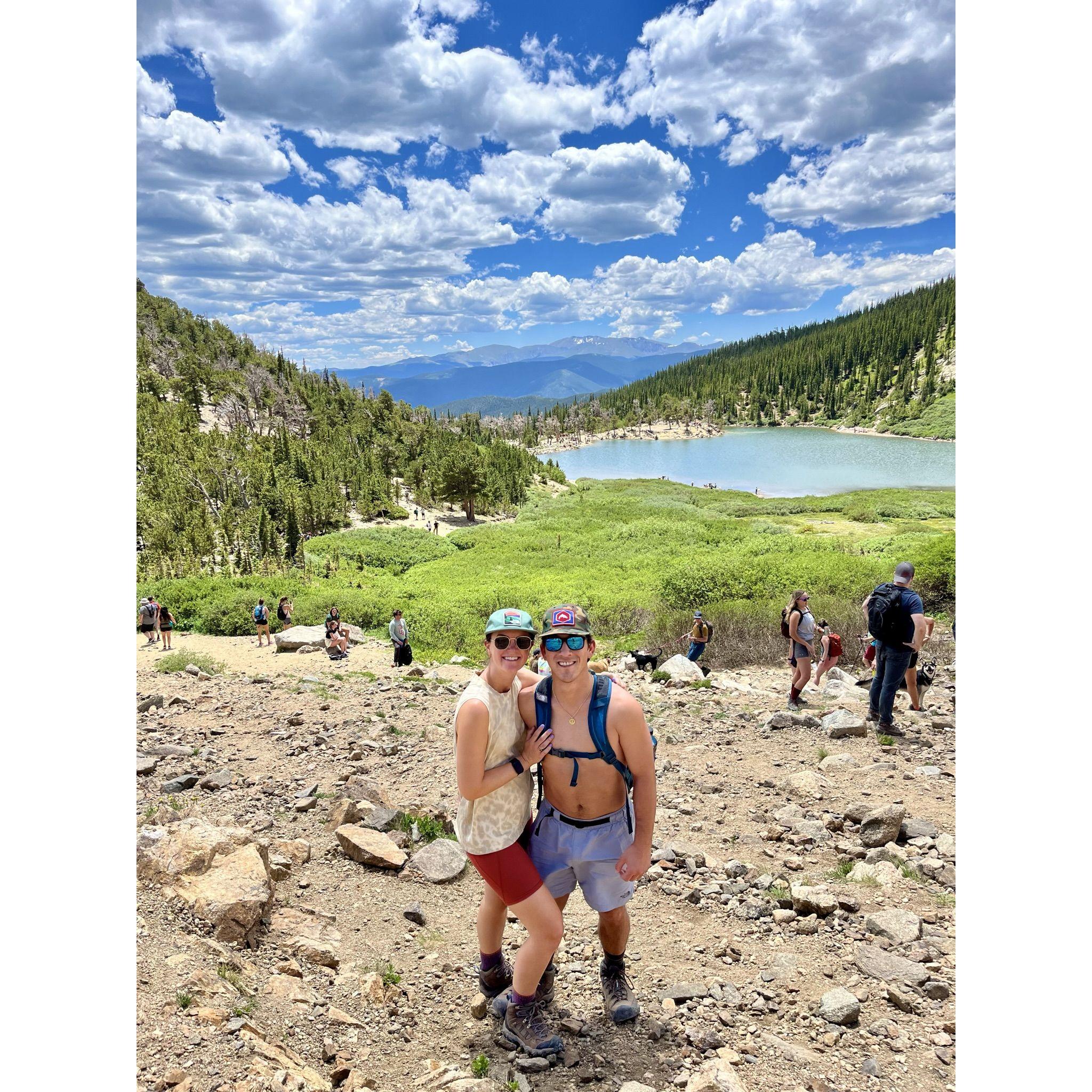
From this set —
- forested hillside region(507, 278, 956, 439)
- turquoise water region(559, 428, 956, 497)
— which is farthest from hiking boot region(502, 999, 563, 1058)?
forested hillside region(507, 278, 956, 439)

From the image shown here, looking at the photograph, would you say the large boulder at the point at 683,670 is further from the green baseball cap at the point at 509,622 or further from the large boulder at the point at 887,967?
the green baseball cap at the point at 509,622

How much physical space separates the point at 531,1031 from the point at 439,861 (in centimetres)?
186

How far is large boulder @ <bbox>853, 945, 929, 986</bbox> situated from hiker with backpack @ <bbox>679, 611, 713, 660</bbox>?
27.5 feet

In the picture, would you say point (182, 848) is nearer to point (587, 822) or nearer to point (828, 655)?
point (587, 822)

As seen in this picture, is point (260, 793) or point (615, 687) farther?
point (260, 793)

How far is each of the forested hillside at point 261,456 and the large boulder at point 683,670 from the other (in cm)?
905

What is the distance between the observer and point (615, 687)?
2.89m

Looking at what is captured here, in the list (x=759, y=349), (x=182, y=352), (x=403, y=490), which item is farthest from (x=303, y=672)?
(x=759, y=349)

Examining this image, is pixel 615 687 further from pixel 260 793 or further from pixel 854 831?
pixel 260 793

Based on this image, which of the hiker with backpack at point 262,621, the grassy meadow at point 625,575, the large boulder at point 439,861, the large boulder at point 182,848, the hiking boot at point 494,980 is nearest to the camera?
the hiking boot at point 494,980

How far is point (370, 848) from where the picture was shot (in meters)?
4.65

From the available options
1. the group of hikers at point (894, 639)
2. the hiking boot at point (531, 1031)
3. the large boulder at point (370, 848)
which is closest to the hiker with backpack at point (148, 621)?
the large boulder at point (370, 848)

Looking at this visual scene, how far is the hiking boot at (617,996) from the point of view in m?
3.06
